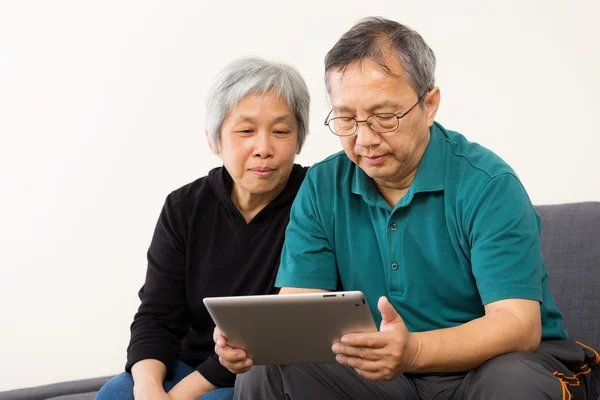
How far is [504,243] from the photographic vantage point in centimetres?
175

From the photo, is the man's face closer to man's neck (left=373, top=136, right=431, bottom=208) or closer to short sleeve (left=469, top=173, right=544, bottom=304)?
man's neck (left=373, top=136, right=431, bottom=208)

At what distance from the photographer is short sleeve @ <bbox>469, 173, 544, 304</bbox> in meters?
1.72

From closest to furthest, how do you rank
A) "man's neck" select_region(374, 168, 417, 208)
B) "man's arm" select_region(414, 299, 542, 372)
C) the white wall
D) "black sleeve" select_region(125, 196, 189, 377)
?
"man's arm" select_region(414, 299, 542, 372) < "man's neck" select_region(374, 168, 417, 208) < "black sleeve" select_region(125, 196, 189, 377) < the white wall

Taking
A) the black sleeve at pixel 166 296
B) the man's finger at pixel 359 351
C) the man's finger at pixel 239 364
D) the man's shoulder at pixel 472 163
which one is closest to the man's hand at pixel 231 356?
the man's finger at pixel 239 364

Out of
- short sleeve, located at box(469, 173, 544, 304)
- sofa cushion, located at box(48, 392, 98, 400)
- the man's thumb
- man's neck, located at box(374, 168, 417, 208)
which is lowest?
sofa cushion, located at box(48, 392, 98, 400)

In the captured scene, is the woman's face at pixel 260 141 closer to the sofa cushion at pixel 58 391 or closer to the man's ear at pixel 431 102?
the man's ear at pixel 431 102

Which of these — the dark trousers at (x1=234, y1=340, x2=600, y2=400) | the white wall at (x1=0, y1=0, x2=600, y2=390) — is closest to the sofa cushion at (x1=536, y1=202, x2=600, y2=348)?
the dark trousers at (x1=234, y1=340, x2=600, y2=400)

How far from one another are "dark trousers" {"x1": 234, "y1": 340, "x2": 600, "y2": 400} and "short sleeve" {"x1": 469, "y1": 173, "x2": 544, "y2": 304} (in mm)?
145

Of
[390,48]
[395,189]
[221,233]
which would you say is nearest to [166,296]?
[221,233]

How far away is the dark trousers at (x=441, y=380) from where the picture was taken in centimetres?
160

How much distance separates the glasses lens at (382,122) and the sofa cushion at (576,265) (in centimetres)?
73

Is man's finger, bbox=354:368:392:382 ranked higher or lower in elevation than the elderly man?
lower

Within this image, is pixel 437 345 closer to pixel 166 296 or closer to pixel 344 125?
pixel 344 125

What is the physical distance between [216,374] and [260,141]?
60 centimetres
